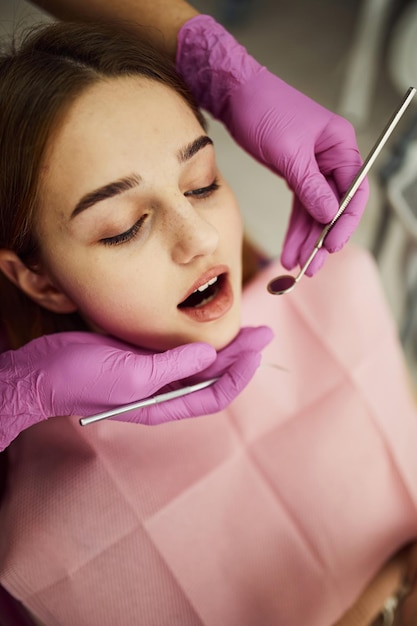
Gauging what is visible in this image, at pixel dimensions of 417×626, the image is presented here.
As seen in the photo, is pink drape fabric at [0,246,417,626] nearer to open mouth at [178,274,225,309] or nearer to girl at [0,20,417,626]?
girl at [0,20,417,626]

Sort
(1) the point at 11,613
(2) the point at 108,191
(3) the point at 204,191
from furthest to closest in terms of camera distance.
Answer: (1) the point at 11,613
(3) the point at 204,191
(2) the point at 108,191

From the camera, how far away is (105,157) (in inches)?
28.4

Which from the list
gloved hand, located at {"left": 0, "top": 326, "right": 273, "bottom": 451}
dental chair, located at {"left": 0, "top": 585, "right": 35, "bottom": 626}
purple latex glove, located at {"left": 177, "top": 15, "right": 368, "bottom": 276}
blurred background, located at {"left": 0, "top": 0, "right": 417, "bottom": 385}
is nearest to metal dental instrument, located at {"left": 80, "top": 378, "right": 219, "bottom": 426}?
gloved hand, located at {"left": 0, "top": 326, "right": 273, "bottom": 451}

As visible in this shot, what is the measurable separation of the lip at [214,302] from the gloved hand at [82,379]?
5cm

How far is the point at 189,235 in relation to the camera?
0.76 meters

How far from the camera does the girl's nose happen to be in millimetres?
761

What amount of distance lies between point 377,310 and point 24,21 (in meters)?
0.89

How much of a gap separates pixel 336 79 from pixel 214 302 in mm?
1490

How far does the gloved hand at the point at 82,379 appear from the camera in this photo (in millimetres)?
781

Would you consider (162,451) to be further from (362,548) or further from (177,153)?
(177,153)

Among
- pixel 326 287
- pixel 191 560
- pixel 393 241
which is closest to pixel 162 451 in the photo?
pixel 191 560

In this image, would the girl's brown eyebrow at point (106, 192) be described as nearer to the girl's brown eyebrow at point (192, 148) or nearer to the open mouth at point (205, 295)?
the girl's brown eyebrow at point (192, 148)

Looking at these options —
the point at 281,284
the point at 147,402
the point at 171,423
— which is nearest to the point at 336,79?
the point at 281,284

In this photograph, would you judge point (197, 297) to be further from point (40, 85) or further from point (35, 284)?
point (40, 85)
